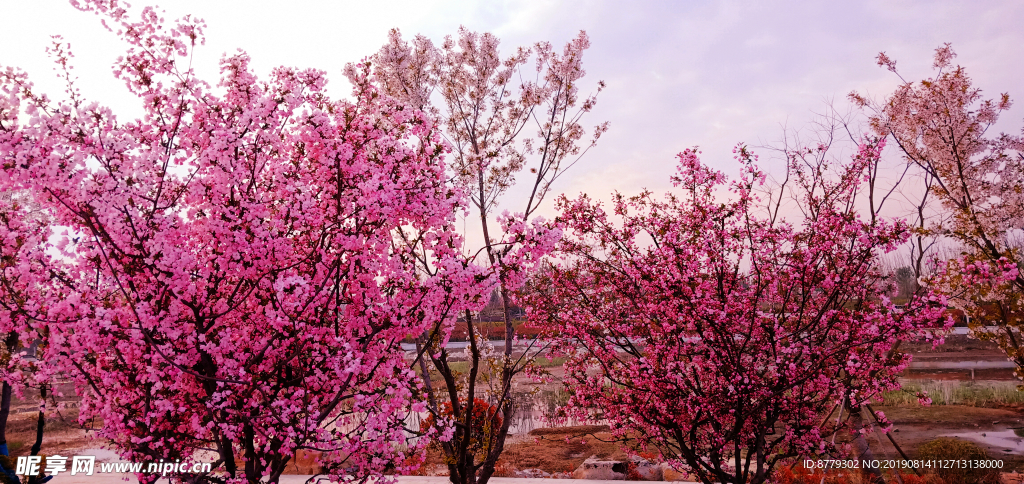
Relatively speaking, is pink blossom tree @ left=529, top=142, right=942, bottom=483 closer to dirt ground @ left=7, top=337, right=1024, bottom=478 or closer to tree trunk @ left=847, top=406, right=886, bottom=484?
tree trunk @ left=847, top=406, right=886, bottom=484

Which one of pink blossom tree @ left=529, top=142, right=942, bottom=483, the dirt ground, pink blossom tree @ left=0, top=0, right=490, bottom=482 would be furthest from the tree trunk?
pink blossom tree @ left=0, top=0, right=490, bottom=482

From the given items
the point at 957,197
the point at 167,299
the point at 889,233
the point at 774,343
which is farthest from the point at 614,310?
the point at 957,197

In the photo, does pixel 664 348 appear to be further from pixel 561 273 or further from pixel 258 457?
pixel 258 457

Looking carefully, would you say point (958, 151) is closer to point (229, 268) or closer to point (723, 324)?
point (723, 324)

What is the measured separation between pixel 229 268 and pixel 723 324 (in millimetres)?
5239

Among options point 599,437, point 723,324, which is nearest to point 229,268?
point 723,324

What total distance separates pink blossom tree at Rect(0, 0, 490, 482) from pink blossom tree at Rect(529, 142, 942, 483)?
118 inches

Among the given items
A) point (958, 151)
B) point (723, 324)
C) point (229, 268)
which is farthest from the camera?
point (958, 151)

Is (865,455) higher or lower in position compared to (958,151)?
lower

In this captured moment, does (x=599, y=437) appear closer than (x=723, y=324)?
No

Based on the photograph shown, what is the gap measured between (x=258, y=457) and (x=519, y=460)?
441 inches

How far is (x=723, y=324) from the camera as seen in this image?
6488 mm

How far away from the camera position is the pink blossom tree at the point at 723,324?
6.46 metres

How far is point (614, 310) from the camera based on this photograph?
25.6 ft
